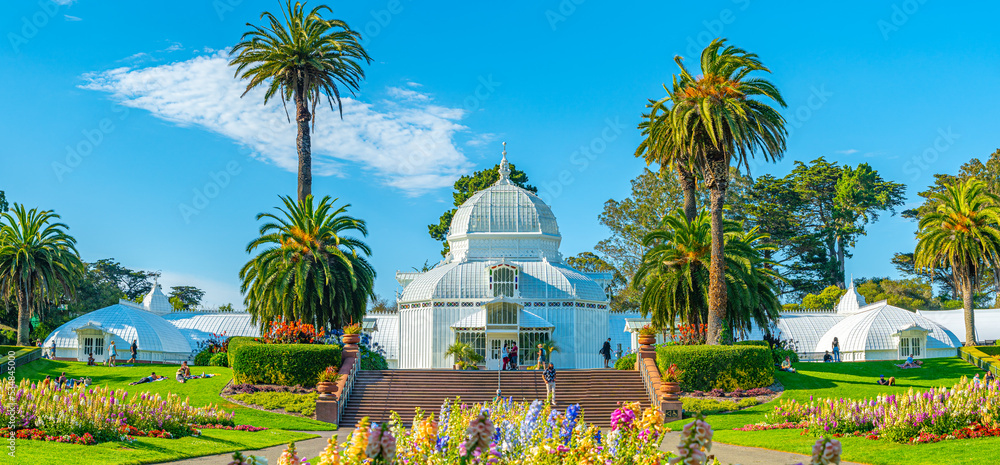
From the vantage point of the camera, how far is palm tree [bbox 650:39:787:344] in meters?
31.8

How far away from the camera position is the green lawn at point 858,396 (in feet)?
55.5

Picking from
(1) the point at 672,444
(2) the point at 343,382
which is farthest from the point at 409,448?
(2) the point at 343,382

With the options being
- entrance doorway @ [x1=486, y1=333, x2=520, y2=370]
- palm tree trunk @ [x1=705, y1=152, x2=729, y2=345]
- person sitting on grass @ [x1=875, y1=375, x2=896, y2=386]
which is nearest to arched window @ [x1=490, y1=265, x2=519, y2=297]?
entrance doorway @ [x1=486, y1=333, x2=520, y2=370]

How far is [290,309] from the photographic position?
3438 centimetres

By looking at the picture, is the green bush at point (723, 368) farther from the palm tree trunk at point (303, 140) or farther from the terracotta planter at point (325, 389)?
the palm tree trunk at point (303, 140)

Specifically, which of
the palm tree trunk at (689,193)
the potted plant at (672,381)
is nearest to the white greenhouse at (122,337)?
the palm tree trunk at (689,193)

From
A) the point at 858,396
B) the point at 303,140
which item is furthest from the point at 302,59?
the point at 858,396

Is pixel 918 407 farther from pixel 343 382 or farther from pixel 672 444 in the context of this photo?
pixel 343 382

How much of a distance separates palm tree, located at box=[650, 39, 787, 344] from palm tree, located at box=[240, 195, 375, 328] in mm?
14661

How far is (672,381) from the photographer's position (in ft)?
93.0

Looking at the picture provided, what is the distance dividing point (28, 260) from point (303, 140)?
61.7ft

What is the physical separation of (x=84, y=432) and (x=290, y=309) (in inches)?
628

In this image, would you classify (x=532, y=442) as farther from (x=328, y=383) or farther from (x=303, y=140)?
(x=303, y=140)

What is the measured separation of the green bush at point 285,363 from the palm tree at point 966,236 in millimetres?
30207
